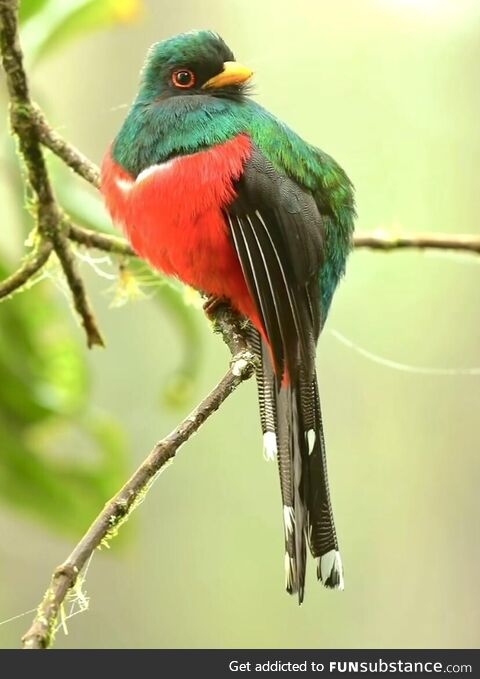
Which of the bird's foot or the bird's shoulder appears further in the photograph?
the bird's foot

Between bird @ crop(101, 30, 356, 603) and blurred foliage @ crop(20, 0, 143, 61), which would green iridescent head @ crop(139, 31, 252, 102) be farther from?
blurred foliage @ crop(20, 0, 143, 61)

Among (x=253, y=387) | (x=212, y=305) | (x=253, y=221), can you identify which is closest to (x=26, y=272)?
(x=212, y=305)

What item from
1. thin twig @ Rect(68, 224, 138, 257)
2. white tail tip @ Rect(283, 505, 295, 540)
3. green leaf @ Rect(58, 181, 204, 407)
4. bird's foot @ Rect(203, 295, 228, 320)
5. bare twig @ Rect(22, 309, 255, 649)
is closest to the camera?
bare twig @ Rect(22, 309, 255, 649)

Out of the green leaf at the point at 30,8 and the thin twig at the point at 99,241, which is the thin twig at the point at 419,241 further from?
the green leaf at the point at 30,8

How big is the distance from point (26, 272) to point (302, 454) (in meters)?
0.74

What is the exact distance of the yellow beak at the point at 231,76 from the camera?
210cm

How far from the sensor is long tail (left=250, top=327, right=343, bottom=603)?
1.81m

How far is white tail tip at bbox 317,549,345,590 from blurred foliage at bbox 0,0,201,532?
0.87 metres

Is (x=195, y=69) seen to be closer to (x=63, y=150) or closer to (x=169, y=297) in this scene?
(x=63, y=150)

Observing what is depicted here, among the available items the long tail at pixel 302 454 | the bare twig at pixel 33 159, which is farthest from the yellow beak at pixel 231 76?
the long tail at pixel 302 454

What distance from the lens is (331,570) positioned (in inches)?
70.2

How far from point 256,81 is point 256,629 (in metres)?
3.60

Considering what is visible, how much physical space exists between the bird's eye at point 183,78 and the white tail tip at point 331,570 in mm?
1094

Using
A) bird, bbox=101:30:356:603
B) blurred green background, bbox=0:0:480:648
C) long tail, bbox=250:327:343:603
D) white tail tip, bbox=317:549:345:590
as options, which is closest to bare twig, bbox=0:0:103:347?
bird, bbox=101:30:356:603
